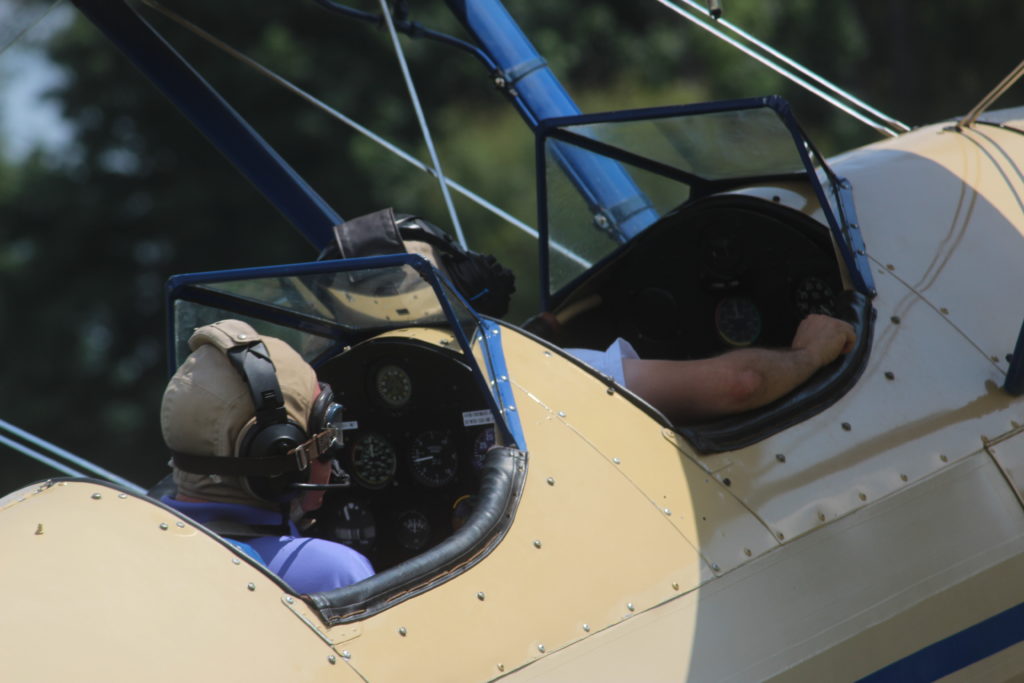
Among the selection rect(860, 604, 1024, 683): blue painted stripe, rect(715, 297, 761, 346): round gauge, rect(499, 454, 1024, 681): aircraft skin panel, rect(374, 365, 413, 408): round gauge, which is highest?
rect(374, 365, 413, 408): round gauge

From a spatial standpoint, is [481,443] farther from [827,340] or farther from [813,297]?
[813,297]

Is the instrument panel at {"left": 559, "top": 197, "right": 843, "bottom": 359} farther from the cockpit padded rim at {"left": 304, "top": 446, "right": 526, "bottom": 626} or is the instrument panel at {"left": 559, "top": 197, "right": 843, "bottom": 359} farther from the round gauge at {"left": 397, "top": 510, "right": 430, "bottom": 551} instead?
the cockpit padded rim at {"left": 304, "top": 446, "right": 526, "bottom": 626}

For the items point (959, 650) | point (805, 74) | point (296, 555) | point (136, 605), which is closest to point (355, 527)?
Result: point (296, 555)

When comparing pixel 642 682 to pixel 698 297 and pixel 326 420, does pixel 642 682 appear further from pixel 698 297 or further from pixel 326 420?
pixel 698 297

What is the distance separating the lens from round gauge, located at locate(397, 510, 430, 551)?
10.4 feet

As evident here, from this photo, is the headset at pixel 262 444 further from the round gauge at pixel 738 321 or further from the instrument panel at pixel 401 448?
the round gauge at pixel 738 321

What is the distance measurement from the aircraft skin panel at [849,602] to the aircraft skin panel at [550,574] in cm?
5

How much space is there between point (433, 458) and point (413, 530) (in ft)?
0.73

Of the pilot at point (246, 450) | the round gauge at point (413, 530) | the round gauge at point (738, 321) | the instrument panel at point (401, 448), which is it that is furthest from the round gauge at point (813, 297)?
the pilot at point (246, 450)

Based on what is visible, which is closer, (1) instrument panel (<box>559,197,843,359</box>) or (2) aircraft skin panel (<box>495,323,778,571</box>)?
(2) aircraft skin panel (<box>495,323,778,571</box>)

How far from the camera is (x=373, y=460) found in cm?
322

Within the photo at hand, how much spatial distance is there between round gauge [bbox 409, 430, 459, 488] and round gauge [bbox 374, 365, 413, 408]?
0.11 meters

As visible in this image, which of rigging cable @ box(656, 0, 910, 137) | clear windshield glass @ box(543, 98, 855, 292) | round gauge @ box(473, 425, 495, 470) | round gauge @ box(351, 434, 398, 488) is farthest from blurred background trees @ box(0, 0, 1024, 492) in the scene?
round gauge @ box(473, 425, 495, 470)

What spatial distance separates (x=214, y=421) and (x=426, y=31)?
2.95 meters
